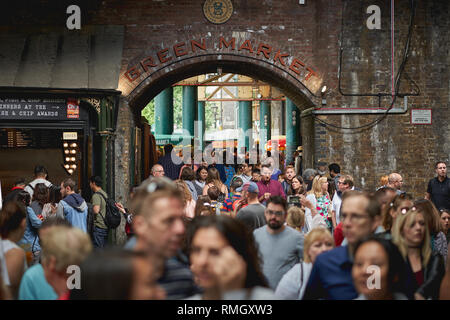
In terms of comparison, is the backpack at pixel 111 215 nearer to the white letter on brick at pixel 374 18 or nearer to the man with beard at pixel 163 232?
the man with beard at pixel 163 232

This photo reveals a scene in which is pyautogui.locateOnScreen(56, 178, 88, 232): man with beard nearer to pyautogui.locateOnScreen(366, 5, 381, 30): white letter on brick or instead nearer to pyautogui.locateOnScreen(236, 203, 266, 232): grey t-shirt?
pyautogui.locateOnScreen(236, 203, 266, 232): grey t-shirt

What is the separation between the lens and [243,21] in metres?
13.6

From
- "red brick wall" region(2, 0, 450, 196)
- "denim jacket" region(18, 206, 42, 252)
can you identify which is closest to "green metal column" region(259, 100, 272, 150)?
"red brick wall" region(2, 0, 450, 196)

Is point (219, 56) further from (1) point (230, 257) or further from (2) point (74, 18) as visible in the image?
(1) point (230, 257)

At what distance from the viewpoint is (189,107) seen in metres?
31.5

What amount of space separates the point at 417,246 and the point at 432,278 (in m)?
0.35

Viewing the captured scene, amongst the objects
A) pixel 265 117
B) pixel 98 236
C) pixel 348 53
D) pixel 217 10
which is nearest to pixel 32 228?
pixel 98 236

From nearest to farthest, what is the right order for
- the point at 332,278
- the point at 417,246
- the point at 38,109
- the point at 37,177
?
the point at 332,278 < the point at 417,246 < the point at 37,177 < the point at 38,109

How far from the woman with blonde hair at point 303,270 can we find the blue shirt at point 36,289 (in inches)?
61.7

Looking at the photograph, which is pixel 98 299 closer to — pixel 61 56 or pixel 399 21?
pixel 61 56

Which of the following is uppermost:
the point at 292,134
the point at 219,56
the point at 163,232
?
the point at 219,56

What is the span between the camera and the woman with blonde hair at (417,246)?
4.10 m
